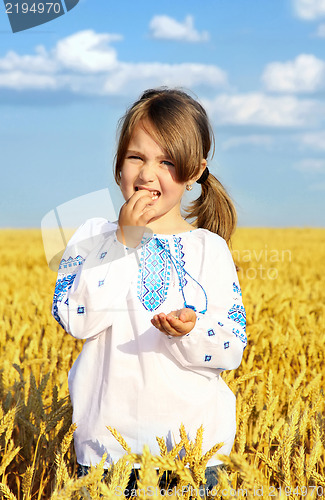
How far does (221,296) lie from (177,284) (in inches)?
4.9

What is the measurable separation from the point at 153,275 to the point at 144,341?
0.60 ft

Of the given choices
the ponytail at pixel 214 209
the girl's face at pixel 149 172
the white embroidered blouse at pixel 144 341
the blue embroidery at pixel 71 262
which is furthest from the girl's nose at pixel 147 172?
the ponytail at pixel 214 209

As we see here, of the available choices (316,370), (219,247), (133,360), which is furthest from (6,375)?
(316,370)

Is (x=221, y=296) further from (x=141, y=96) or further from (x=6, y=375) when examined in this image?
(x=6, y=375)

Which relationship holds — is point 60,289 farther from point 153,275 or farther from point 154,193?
point 154,193

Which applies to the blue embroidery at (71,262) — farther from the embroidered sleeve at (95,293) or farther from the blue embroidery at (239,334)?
the blue embroidery at (239,334)

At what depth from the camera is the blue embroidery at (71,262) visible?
1.49 m

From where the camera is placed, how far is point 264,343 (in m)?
3.11

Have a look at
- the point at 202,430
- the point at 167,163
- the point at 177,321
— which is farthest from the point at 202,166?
the point at 202,430

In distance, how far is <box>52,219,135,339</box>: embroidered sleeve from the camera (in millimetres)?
1351

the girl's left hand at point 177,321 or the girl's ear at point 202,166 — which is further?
the girl's ear at point 202,166

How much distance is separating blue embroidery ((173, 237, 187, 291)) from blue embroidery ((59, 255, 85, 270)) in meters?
0.27

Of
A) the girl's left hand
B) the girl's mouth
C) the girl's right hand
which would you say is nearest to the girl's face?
the girl's mouth

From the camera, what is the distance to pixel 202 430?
1.28 metres
